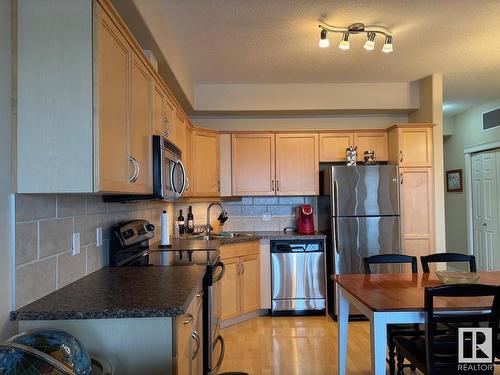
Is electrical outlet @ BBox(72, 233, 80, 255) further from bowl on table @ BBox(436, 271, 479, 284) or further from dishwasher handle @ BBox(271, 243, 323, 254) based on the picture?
dishwasher handle @ BBox(271, 243, 323, 254)

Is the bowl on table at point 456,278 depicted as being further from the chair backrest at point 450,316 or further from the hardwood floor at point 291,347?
the hardwood floor at point 291,347

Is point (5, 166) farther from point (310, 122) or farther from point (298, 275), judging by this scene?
point (310, 122)

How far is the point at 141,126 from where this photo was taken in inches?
74.6

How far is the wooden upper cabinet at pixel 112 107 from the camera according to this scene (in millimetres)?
1359

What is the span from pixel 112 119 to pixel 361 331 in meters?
3.07

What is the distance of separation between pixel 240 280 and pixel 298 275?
0.65 m

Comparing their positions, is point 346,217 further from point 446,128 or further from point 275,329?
point 446,128

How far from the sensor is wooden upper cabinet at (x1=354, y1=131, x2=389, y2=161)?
4.27 meters

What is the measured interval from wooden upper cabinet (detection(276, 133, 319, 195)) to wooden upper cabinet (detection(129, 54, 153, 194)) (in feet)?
7.74

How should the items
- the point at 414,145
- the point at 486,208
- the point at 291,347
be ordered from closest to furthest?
the point at 291,347
the point at 414,145
the point at 486,208

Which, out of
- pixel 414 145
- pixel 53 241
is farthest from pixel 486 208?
pixel 53 241

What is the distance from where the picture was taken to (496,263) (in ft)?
17.2

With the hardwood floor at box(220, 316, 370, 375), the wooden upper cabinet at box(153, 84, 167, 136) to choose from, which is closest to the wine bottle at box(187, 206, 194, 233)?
the hardwood floor at box(220, 316, 370, 375)

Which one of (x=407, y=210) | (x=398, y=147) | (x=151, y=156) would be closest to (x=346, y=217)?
(x=407, y=210)
